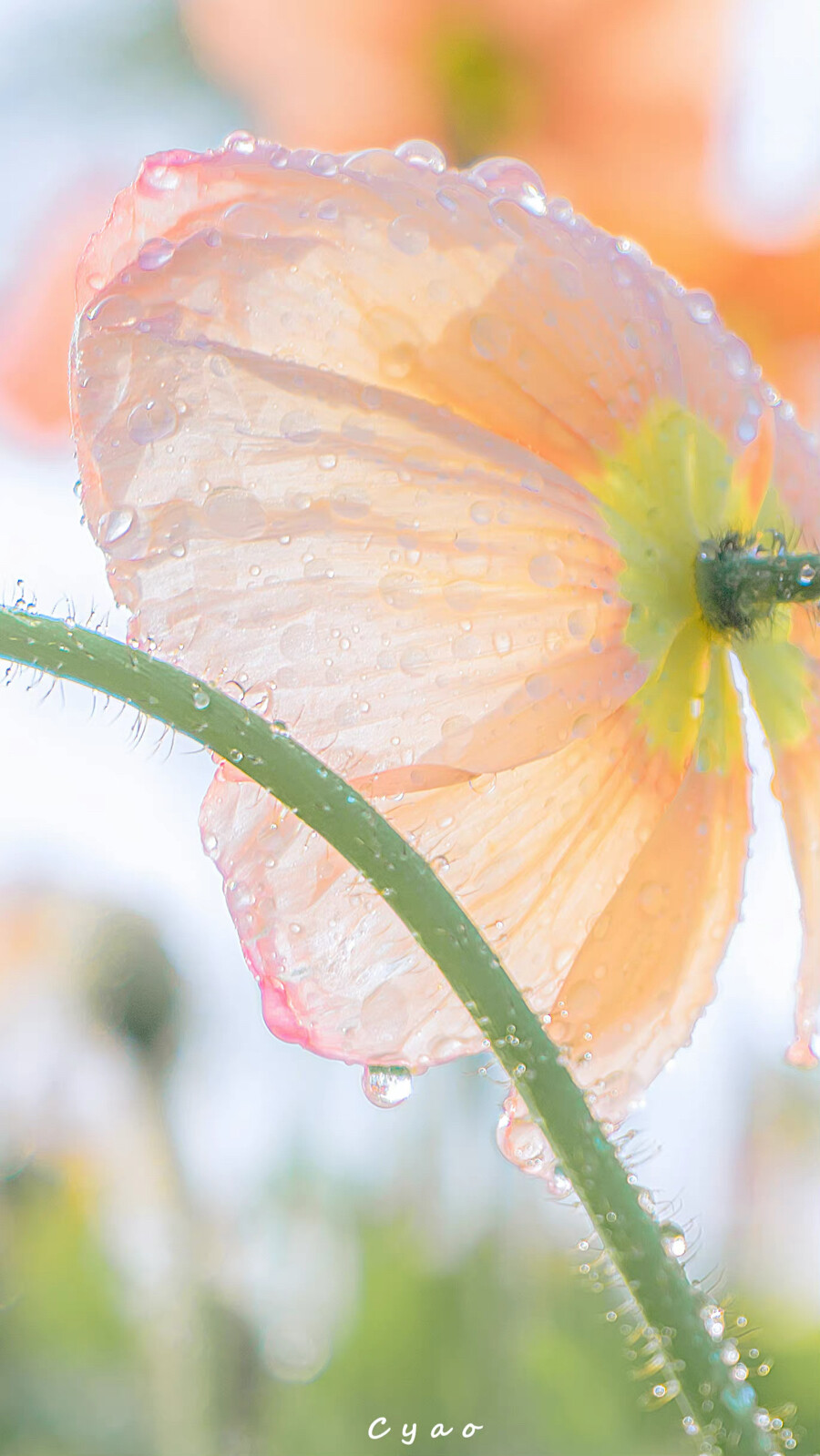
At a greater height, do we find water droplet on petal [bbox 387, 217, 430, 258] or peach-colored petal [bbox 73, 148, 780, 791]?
water droplet on petal [bbox 387, 217, 430, 258]

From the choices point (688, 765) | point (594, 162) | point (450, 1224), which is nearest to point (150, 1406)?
point (450, 1224)

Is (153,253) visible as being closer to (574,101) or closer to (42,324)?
(42,324)

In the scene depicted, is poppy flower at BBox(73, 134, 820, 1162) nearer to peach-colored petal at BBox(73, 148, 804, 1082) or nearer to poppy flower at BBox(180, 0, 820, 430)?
peach-colored petal at BBox(73, 148, 804, 1082)

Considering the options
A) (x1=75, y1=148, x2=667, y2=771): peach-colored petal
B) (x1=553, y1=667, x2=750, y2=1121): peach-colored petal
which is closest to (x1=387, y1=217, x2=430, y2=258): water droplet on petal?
(x1=75, y1=148, x2=667, y2=771): peach-colored petal

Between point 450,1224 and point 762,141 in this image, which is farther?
point 450,1224

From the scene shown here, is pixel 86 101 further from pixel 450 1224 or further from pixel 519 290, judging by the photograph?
pixel 450 1224

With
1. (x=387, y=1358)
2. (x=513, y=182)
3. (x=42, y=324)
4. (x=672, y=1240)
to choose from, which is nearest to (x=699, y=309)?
(x=513, y=182)

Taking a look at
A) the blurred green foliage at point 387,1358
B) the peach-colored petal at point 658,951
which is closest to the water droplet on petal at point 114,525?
the peach-colored petal at point 658,951
